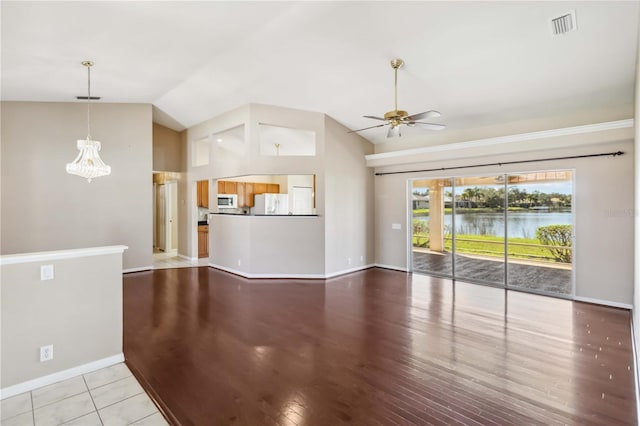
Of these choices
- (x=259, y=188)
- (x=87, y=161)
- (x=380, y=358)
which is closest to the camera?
(x=380, y=358)

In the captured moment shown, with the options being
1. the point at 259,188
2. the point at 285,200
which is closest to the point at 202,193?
the point at 259,188

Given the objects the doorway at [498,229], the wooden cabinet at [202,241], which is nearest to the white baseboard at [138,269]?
the wooden cabinet at [202,241]

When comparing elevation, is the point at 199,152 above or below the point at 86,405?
above

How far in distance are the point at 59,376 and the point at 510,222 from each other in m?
6.45

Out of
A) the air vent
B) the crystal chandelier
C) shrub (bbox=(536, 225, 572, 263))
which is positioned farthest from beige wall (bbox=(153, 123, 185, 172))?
shrub (bbox=(536, 225, 572, 263))

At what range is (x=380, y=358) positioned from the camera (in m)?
3.00

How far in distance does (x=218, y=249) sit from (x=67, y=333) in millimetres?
4380

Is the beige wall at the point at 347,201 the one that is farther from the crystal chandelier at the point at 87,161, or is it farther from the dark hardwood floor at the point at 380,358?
the crystal chandelier at the point at 87,161

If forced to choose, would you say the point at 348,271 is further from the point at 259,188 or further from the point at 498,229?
the point at 259,188

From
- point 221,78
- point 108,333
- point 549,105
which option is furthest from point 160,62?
point 549,105

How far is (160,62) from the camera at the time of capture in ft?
14.9

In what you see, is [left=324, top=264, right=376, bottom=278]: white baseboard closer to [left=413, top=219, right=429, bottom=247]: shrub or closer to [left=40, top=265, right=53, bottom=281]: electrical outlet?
[left=413, top=219, right=429, bottom=247]: shrub

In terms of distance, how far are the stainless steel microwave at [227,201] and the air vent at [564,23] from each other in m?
7.02

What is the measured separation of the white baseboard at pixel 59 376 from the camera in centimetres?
236
